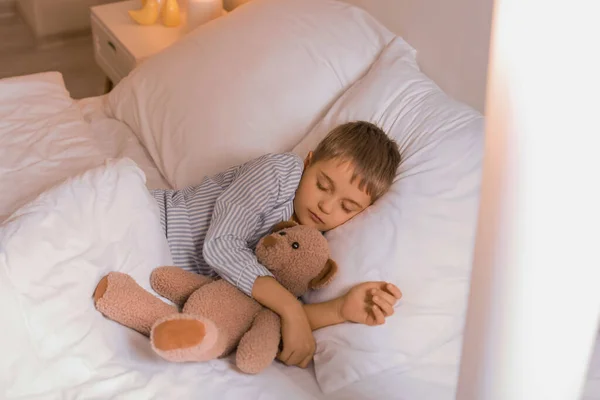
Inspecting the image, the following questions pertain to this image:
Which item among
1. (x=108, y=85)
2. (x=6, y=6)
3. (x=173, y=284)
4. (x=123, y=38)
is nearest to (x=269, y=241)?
(x=173, y=284)

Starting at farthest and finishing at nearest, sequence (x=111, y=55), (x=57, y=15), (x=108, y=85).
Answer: (x=57, y=15) < (x=108, y=85) < (x=111, y=55)

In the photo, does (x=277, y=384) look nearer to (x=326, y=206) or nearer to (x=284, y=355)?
(x=284, y=355)

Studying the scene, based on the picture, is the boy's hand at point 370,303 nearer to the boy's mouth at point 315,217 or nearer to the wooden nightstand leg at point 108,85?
the boy's mouth at point 315,217

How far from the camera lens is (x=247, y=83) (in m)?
1.59

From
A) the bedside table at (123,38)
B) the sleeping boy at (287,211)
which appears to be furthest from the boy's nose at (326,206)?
the bedside table at (123,38)

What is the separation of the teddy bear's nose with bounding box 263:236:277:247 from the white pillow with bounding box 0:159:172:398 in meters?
0.19

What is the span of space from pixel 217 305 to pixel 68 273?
23 centimetres

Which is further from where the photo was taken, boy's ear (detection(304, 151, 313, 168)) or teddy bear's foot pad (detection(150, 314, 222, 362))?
boy's ear (detection(304, 151, 313, 168))

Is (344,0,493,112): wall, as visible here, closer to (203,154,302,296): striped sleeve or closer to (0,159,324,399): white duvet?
(203,154,302,296): striped sleeve

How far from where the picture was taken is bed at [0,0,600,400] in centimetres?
100

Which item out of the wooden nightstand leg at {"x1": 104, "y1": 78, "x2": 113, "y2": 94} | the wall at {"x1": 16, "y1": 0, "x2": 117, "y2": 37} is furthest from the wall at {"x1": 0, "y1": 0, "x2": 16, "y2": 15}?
the wooden nightstand leg at {"x1": 104, "y1": 78, "x2": 113, "y2": 94}

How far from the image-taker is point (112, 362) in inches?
40.1

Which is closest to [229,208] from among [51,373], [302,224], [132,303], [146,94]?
[302,224]

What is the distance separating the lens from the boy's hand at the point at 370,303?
1.09m
